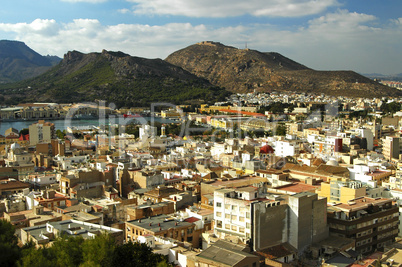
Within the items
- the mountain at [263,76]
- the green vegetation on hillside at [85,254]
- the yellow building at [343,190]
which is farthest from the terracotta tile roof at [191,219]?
the mountain at [263,76]

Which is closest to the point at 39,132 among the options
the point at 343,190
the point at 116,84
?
the point at 343,190

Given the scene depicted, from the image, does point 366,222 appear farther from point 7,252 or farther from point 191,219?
point 7,252

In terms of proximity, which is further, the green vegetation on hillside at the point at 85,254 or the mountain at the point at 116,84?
the mountain at the point at 116,84

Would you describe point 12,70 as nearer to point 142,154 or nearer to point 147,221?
point 142,154

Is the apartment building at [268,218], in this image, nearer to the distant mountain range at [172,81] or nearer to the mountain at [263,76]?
the distant mountain range at [172,81]

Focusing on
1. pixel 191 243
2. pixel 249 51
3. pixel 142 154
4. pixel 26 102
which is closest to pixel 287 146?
pixel 142 154

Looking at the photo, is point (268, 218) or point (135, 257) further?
point (268, 218)
